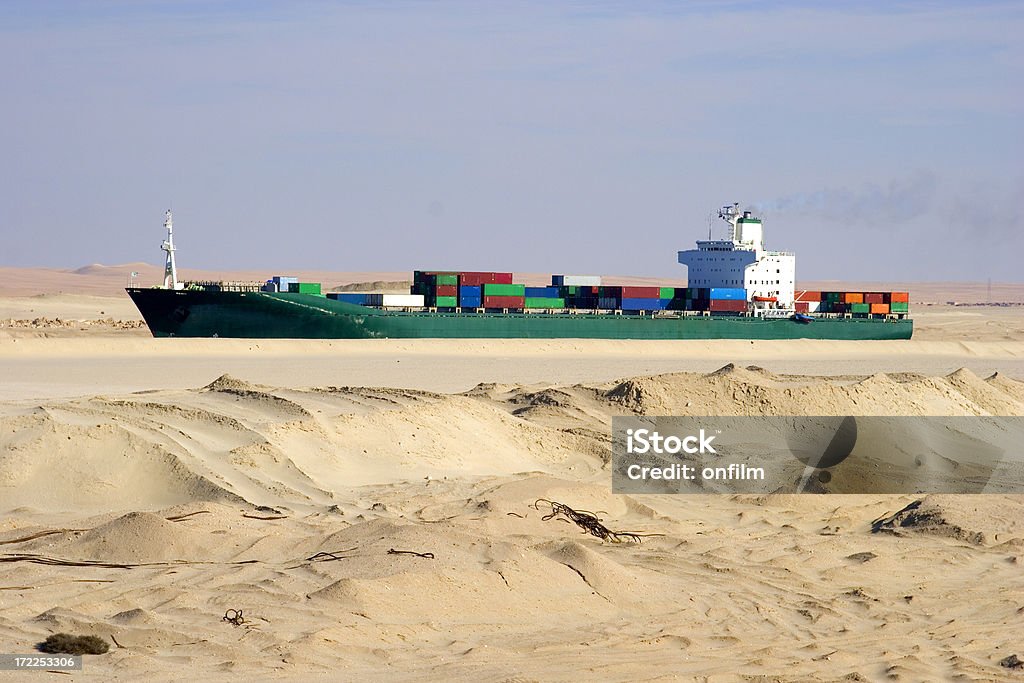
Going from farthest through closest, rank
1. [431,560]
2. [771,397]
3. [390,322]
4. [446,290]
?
[446,290], [390,322], [771,397], [431,560]

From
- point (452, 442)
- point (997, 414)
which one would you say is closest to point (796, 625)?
point (452, 442)

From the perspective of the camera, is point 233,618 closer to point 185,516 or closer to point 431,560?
point 431,560

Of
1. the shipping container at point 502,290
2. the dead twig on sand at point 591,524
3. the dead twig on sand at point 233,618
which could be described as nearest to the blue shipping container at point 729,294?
the shipping container at point 502,290

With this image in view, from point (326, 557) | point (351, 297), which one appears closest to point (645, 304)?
point (351, 297)

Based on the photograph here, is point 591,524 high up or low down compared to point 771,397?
down

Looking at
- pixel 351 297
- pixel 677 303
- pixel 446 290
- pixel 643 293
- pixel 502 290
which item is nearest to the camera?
pixel 351 297

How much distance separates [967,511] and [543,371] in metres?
23.7

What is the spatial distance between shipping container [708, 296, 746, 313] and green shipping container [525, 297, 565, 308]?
7.73 meters

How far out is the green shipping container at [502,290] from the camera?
53750 mm

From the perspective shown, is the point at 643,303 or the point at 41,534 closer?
the point at 41,534

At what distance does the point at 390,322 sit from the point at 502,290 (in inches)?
275

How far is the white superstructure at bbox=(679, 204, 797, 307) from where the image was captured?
60062 mm

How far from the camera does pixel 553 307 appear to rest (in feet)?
184

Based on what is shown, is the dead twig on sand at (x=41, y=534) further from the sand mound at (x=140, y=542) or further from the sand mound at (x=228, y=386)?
the sand mound at (x=228, y=386)
